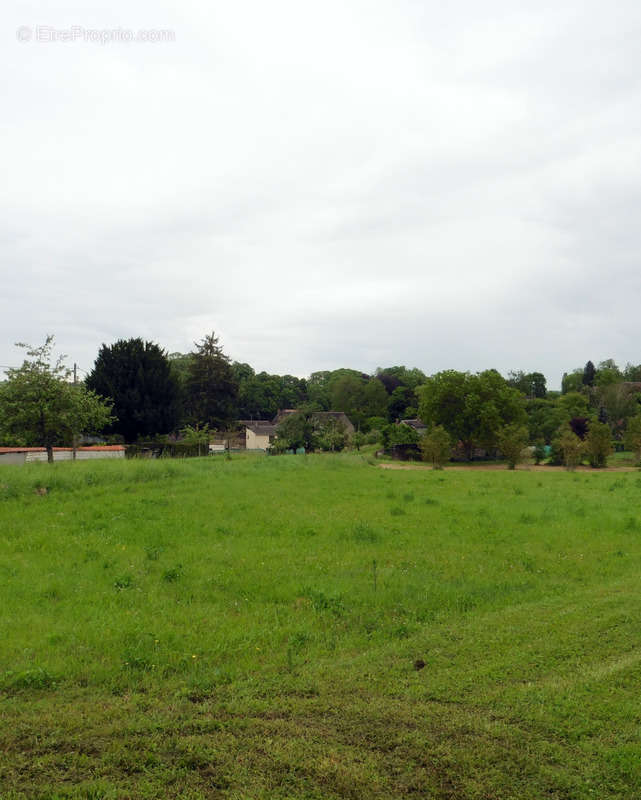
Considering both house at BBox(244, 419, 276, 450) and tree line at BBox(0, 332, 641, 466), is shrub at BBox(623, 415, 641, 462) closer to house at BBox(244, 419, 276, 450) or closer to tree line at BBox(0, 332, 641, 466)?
tree line at BBox(0, 332, 641, 466)

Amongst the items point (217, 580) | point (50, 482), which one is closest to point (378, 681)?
point (217, 580)

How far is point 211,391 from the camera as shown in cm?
7094

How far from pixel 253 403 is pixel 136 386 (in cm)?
5213

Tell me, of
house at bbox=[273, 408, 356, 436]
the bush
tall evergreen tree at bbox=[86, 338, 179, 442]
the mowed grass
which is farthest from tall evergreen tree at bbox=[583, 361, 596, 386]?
the mowed grass

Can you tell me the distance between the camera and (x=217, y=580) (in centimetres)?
796

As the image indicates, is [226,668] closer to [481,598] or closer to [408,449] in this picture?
[481,598]

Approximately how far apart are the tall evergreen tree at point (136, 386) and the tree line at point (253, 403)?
89mm

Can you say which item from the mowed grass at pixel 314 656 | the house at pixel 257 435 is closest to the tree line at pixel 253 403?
the house at pixel 257 435

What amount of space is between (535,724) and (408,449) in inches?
1997

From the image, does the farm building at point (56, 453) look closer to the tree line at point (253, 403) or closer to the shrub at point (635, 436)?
the tree line at point (253, 403)

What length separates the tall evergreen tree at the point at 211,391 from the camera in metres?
69.8

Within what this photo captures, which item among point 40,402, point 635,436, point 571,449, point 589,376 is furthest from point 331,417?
point 589,376

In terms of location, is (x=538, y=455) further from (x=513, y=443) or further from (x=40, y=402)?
(x=40, y=402)

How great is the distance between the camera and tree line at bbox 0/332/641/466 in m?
25.5
